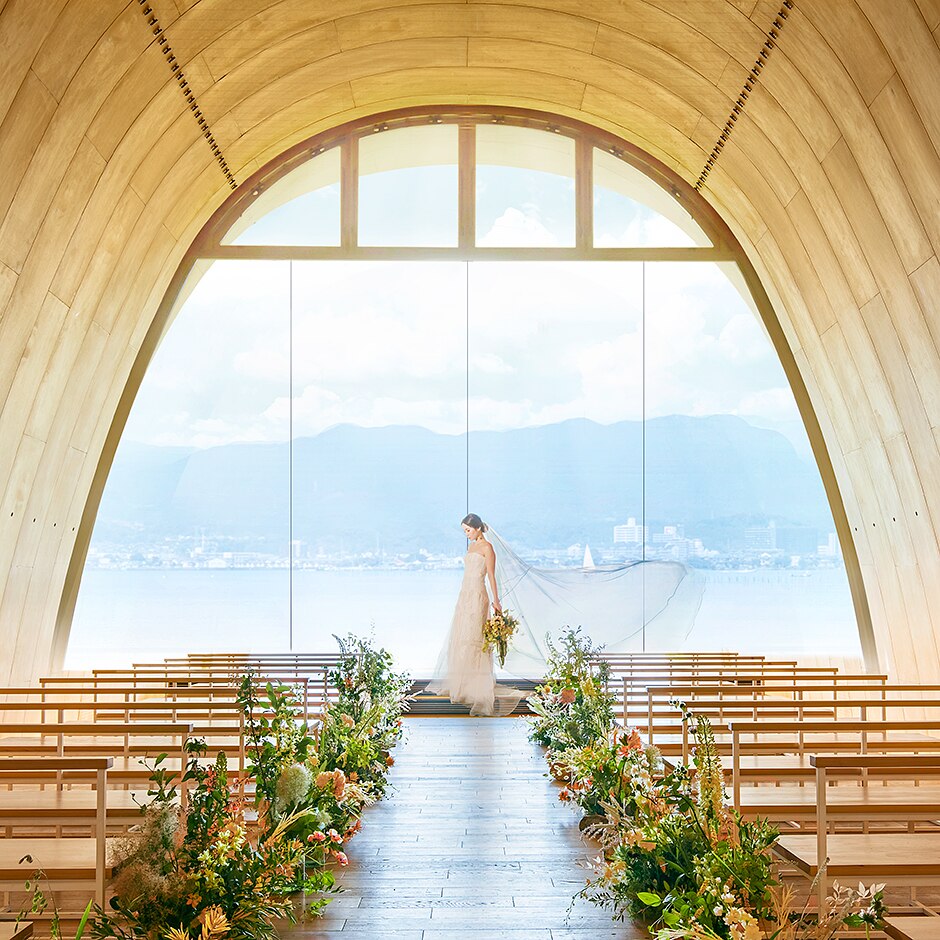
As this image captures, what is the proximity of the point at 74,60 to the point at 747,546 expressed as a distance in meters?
8.54

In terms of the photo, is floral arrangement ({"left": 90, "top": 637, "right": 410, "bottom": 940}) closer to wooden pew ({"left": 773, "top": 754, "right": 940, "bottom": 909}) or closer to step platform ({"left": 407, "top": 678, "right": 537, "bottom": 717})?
wooden pew ({"left": 773, "top": 754, "right": 940, "bottom": 909})

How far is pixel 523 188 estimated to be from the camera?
12.1 m

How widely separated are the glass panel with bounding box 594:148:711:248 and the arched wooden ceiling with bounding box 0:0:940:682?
1.78 feet

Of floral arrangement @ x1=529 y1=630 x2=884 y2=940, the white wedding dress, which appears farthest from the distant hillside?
floral arrangement @ x1=529 y1=630 x2=884 y2=940

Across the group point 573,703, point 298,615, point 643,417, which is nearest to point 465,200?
point 643,417

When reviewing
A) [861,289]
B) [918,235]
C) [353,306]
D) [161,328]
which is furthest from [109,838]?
[353,306]

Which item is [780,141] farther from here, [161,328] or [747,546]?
[161,328]

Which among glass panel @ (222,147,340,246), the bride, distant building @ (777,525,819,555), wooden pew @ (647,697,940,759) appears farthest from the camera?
distant building @ (777,525,819,555)

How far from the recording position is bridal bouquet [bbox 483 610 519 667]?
10.4 metres

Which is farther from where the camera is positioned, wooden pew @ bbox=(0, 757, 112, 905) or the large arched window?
the large arched window

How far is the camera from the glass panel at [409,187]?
1192 centimetres

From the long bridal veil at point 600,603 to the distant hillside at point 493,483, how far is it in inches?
27.1

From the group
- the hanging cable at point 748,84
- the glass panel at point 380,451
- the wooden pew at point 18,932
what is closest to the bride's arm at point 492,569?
the glass panel at point 380,451

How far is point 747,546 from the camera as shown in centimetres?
1257
